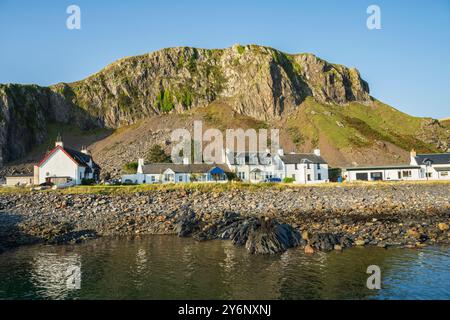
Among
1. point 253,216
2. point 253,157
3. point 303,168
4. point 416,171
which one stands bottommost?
point 253,216

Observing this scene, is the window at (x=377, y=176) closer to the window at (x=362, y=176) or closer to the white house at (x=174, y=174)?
the window at (x=362, y=176)

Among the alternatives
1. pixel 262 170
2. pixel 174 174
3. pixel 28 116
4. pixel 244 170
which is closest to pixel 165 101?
pixel 28 116

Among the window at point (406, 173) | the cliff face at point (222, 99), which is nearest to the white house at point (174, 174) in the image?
the window at point (406, 173)

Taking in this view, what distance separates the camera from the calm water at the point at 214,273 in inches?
846

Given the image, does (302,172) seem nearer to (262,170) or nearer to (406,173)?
(262,170)

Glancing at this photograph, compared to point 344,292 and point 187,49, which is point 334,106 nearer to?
point 187,49

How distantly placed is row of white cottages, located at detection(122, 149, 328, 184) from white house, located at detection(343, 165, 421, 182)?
360 inches

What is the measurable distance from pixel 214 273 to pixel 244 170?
195 ft

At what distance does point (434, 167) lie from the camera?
275ft

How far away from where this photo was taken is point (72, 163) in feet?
215

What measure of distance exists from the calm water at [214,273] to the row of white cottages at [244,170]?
142ft

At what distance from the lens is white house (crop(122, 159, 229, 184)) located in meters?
77.6

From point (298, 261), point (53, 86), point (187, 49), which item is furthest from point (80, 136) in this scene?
point (298, 261)

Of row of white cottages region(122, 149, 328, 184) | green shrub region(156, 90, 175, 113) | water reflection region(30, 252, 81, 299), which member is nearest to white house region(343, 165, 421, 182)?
row of white cottages region(122, 149, 328, 184)
